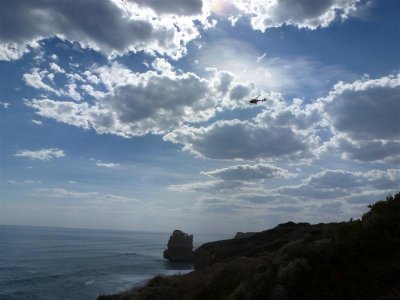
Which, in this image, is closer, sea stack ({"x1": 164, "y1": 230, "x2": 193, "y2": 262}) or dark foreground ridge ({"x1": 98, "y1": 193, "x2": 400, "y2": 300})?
dark foreground ridge ({"x1": 98, "y1": 193, "x2": 400, "y2": 300})

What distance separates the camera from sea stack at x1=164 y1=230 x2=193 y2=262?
451 ft

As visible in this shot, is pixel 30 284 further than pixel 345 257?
Yes

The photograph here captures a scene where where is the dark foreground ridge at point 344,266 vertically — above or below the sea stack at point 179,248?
above

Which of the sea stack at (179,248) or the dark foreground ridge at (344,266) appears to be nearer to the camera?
the dark foreground ridge at (344,266)

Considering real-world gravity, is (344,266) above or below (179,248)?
above

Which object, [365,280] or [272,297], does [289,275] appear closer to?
[272,297]

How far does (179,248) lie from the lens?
139125 mm

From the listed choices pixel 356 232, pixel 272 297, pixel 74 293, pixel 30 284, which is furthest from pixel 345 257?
pixel 30 284

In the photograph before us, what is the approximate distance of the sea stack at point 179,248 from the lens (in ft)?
451

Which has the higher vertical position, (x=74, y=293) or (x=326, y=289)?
(x=326, y=289)

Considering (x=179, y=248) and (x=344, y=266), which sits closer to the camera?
(x=344, y=266)

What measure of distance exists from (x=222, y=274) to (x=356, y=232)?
11.2 meters

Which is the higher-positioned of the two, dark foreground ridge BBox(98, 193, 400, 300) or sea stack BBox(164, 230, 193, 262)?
dark foreground ridge BBox(98, 193, 400, 300)

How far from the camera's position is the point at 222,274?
24.5m
